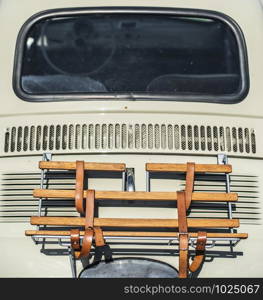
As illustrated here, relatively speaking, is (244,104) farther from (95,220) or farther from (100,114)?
(95,220)

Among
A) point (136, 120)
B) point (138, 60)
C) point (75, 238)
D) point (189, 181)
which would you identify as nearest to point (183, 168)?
point (189, 181)

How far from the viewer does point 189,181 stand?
3.89 metres

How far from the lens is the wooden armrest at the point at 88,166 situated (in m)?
3.90

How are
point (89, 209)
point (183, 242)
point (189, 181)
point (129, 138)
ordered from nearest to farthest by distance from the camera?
point (183, 242) → point (89, 209) → point (189, 181) → point (129, 138)

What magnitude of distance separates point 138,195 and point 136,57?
4.17ft

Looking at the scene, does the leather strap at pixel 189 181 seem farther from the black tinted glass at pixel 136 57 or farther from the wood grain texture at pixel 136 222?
the black tinted glass at pixel 136 57

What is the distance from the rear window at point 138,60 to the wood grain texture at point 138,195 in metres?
0.72

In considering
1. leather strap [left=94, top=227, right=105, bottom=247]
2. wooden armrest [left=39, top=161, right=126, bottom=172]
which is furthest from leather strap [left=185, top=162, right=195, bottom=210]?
leather strap [left=94, top=227, right=105, bottom=247]

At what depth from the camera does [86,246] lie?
3.63 meters

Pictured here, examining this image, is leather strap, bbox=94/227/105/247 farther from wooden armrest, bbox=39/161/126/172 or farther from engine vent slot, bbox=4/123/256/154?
engine vent slot, bbox=4/123/256/154

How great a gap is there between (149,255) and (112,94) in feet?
3.45

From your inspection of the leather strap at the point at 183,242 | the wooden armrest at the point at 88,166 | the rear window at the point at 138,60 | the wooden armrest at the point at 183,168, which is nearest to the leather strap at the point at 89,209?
the wooden armrest at the point at 88,166

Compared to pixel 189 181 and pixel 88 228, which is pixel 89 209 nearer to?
pixel 88 228

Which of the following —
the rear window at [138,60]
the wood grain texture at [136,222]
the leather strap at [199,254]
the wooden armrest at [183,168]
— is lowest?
the leather strap at [199,254]
